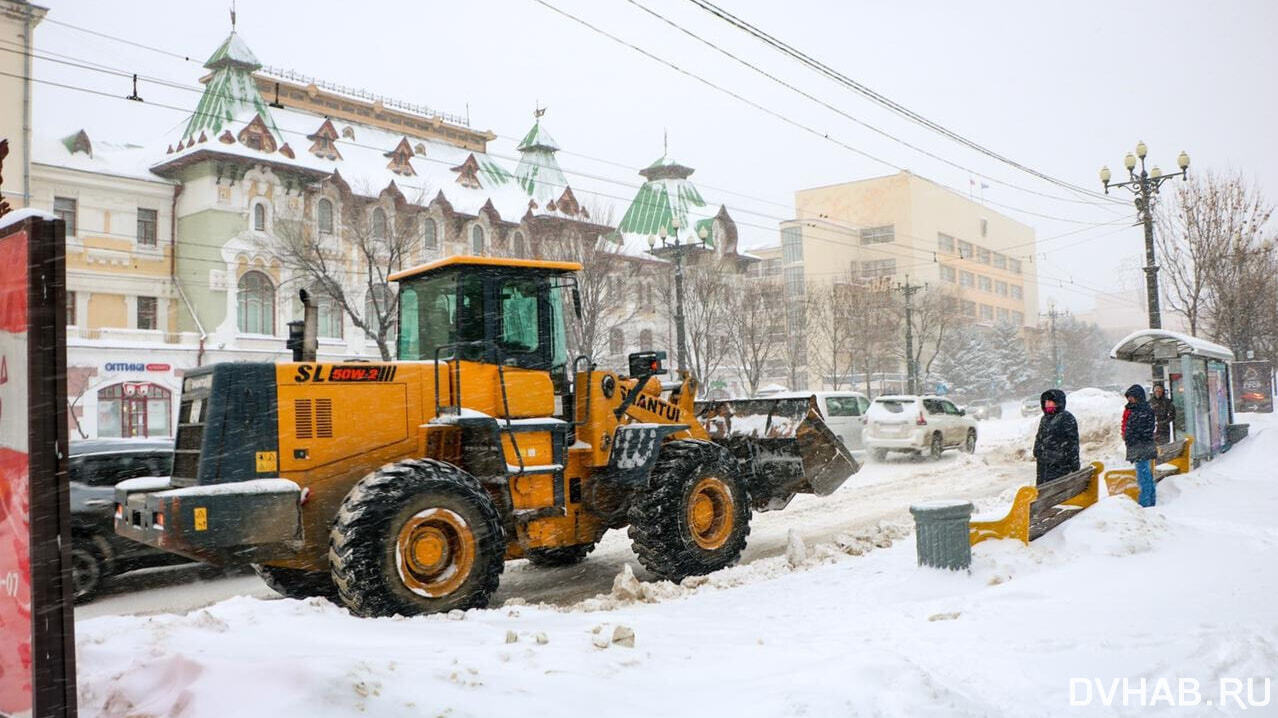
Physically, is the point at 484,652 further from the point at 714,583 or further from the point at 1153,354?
the point at 1153,354

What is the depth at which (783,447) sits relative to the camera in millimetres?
10852

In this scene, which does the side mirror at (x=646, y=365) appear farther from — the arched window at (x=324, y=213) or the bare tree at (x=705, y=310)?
the arched window at (x=324, y=213)

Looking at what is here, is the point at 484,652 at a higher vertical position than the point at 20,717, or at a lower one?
lower

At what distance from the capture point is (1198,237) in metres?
30.3

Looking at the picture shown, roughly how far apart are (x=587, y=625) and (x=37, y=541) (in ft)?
12.8

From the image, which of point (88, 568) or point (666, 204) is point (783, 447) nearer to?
point (88, 568)

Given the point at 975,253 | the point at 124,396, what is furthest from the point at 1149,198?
the point at 975,253

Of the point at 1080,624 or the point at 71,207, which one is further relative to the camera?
the point at 71,207

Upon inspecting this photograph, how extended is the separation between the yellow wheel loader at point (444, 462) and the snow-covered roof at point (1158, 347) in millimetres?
10862

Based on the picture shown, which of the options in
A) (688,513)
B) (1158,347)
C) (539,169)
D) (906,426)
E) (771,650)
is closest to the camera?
(771,650)

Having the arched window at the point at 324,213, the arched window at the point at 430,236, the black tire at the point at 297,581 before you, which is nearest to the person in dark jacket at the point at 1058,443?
the black tire at the point at 297,581

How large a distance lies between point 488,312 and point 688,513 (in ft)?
9.38

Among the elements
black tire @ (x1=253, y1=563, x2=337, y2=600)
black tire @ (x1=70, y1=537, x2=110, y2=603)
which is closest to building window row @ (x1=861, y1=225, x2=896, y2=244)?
black tire @ (x1=70, y1=537, x2=110, y2=603)

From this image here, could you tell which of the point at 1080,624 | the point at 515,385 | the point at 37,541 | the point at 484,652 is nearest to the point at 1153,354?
the point at 1080,624
